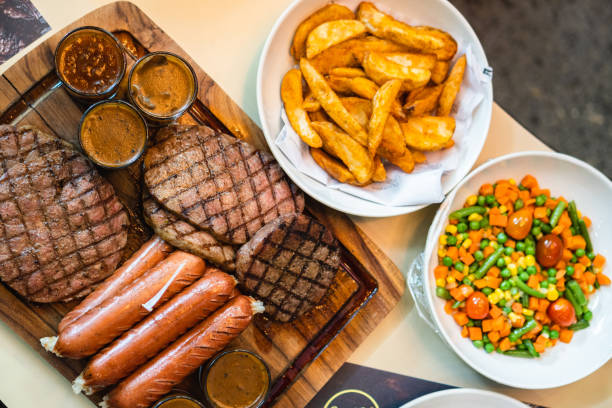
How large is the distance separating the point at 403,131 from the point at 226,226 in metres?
1.25

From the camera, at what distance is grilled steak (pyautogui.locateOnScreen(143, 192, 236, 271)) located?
119 inches

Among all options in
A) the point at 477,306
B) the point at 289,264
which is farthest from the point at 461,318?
the point at 289,264

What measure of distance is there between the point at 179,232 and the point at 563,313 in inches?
102

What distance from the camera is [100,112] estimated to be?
9.46ft

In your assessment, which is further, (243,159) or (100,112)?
(243,159)

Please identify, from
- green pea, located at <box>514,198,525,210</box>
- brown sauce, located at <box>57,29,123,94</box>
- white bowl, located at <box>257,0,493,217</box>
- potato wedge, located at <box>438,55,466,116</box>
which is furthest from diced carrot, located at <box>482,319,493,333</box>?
brown sauce, located at <box>57,29,123,94</box>

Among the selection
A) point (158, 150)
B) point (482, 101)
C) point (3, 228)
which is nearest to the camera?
point (3, 228)

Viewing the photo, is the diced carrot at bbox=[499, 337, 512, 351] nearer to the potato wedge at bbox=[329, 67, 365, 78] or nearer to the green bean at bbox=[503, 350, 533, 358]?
the green bean at bbox=[503, 350, 533, 358]

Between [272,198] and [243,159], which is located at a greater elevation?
[243,159]

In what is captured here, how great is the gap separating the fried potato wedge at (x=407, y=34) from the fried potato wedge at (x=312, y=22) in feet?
0.50

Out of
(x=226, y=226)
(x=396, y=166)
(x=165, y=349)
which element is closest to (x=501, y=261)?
(x=396, y=166)

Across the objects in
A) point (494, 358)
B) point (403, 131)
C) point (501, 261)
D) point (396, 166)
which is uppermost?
point (403, 131)

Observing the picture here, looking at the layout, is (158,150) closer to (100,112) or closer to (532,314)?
(100,112)

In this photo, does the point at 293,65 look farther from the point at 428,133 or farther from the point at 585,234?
the point at 585,234
